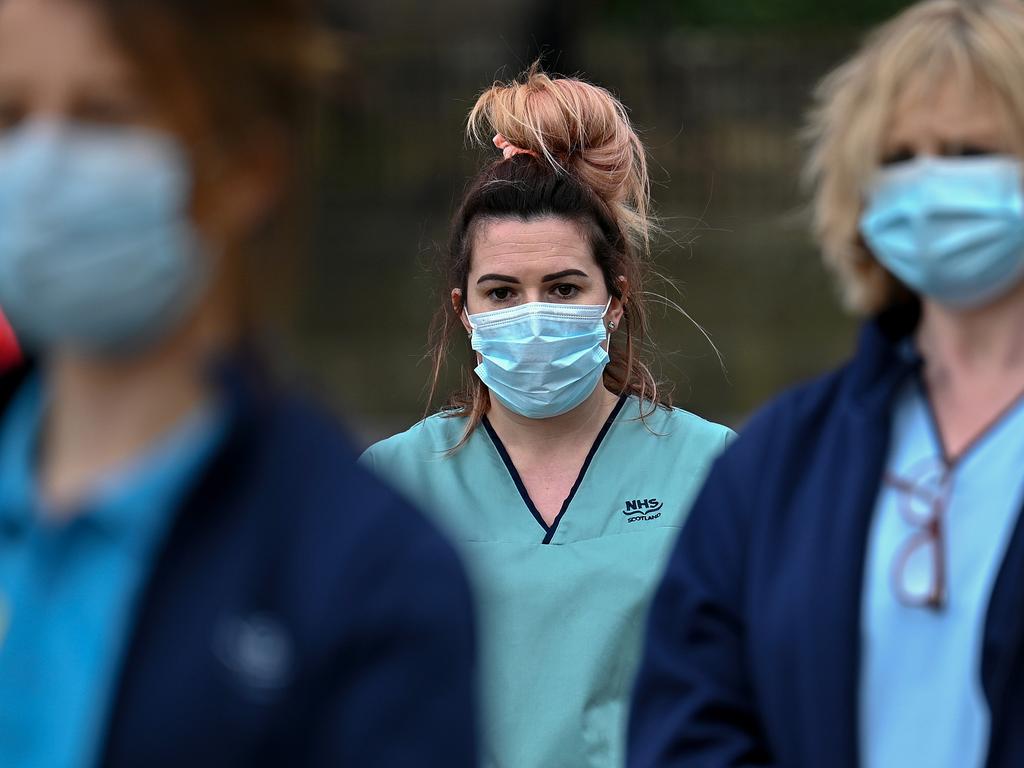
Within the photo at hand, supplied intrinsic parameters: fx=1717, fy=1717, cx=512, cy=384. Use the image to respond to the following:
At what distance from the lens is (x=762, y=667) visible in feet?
8.11

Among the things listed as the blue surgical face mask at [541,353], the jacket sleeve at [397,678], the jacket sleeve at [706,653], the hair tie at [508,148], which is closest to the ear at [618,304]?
the blue surgical face mask at [541,353]

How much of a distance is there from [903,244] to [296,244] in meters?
1.02

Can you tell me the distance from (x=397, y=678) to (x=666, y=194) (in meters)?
10.6

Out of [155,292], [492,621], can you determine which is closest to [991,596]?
[155,292]

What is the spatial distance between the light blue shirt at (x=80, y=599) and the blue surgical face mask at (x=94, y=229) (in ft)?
0.45

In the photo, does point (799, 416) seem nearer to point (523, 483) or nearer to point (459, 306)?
point (523, 483)

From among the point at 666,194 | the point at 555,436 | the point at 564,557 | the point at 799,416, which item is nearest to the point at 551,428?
the point at 555,436

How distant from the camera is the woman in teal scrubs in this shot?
3.62m

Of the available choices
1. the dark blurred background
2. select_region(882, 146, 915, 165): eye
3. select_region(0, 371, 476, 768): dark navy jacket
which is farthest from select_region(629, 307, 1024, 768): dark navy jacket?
the dark blurred background

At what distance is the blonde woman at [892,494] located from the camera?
2.36 m

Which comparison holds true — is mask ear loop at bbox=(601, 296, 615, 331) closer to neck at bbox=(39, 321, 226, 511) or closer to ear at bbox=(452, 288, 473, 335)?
ear at bbox=(452, 288, 473, 335)

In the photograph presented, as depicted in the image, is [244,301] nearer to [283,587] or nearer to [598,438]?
[283,587]

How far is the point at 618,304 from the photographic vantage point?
4.15m

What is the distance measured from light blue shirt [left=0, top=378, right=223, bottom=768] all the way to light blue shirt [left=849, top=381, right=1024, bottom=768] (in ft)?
3.57
